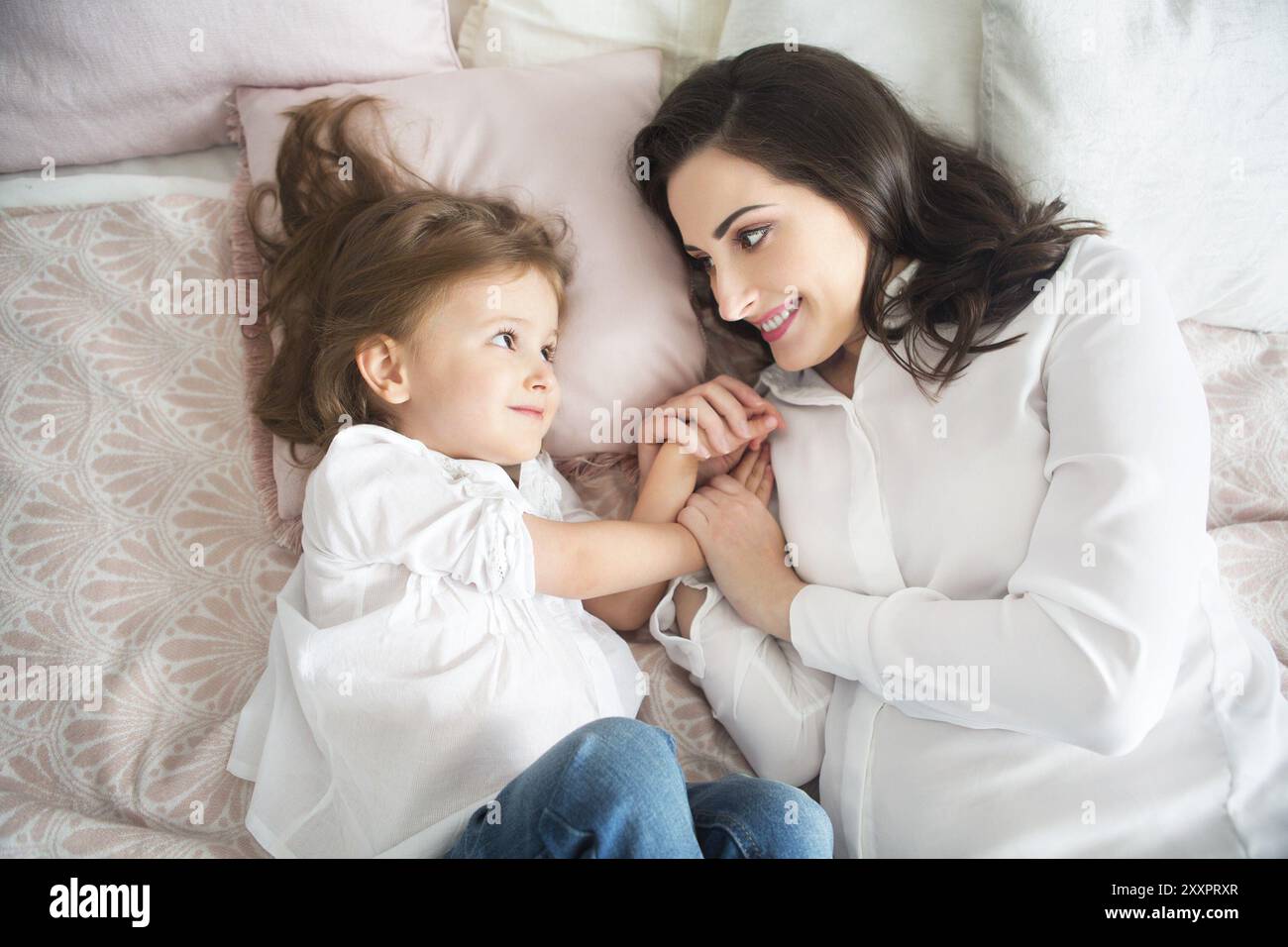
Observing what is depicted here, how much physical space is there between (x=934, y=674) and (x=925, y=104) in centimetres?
109

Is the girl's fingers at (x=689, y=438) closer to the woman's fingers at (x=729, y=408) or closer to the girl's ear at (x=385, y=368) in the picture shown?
the woman's fingers at (x=729, y=408)

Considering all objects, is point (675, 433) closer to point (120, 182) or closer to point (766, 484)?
point (766, 484)

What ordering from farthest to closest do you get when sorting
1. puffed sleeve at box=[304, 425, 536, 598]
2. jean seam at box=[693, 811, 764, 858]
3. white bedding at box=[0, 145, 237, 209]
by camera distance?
white bedding at box=[0, 145, 237, 209] < puffed sleeve at box=[304, 425, 536, 598] < jean seam at box=[693, 811, 764, 858]

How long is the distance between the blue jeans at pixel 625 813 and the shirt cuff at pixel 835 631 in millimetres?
225

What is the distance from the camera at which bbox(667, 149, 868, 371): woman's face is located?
1459 millimetres

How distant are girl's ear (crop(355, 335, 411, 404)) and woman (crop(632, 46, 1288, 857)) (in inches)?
19.2

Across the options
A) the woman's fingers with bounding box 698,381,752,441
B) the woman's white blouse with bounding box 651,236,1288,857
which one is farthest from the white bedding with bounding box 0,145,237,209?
the woman's white blouse with bounding box 651,236,1288,857

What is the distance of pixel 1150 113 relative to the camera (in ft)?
5.28

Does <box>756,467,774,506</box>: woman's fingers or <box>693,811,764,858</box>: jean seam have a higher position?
<box>756,467,774,506</box>: woman's fingers

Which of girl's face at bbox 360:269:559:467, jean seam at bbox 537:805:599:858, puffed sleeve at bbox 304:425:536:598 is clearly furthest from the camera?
girl's face at bbox 360:269:559:467

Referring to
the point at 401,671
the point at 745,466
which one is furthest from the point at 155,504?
the point at 745,466

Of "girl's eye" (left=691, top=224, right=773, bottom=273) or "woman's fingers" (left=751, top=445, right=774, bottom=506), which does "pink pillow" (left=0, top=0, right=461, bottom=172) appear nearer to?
"girl's eye" (left=691, top=224, right=773, bottom=273)

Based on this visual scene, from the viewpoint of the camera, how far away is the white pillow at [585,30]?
186 cm

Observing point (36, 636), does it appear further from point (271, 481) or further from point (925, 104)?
point (925, 104)
